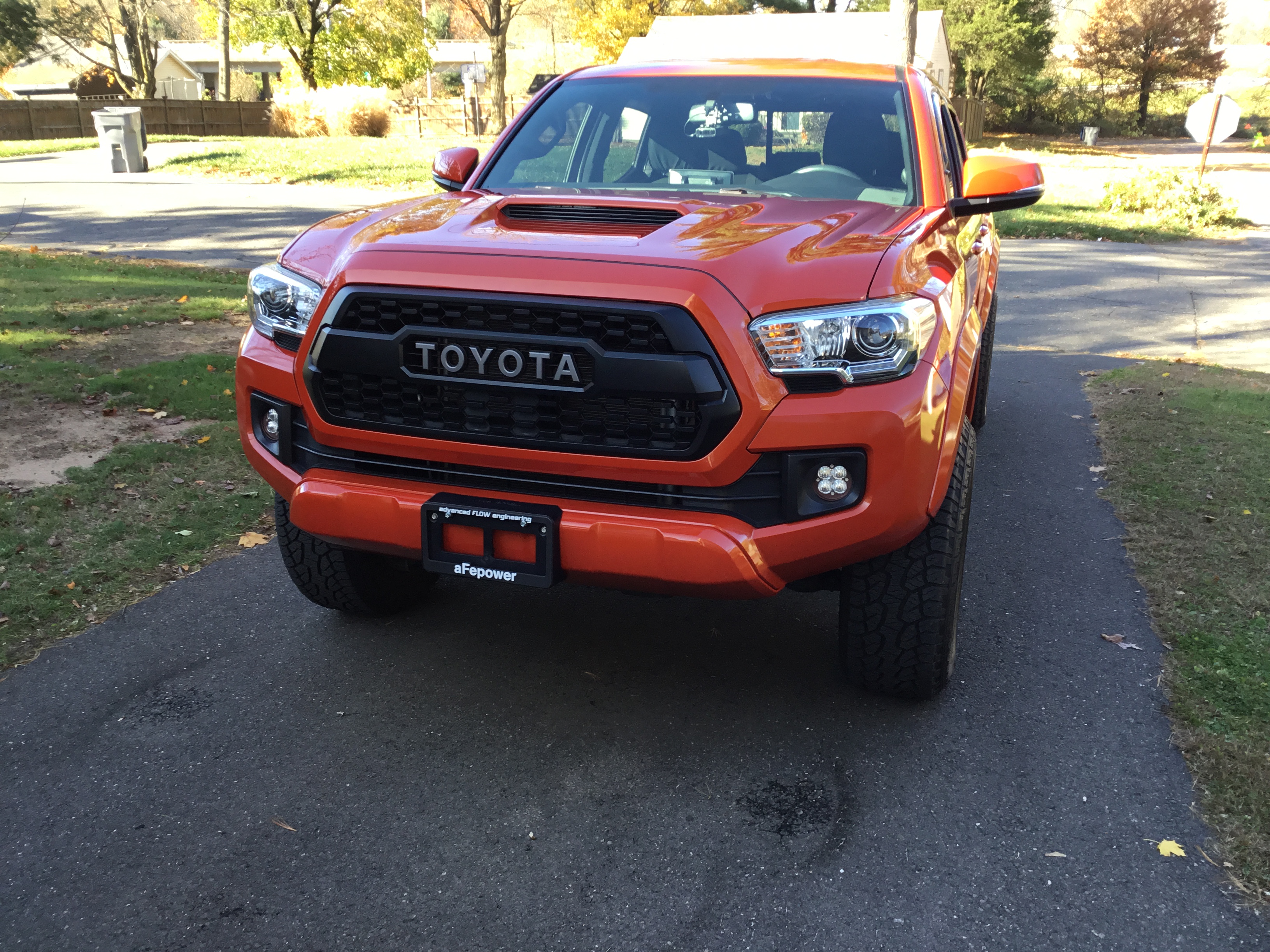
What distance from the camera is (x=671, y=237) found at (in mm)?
2924

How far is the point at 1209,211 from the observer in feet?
56.0

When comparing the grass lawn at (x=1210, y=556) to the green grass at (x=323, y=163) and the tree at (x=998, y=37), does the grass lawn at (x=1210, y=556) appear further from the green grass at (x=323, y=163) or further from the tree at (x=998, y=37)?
the tree at (x=998, y=37)

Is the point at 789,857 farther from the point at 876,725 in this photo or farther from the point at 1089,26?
the point at 1089,26

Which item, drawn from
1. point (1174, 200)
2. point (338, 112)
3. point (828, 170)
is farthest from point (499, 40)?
point (828, 170)

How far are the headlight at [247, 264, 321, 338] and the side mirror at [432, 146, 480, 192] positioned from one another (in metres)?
1.19

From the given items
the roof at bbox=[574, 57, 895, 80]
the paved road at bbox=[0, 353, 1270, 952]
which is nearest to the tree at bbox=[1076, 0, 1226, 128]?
the roof at bbox=[574, 57, 895, 80]

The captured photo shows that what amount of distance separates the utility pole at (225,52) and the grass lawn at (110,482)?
36.9 metres

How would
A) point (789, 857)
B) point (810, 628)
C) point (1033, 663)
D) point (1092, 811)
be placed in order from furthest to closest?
point (810, 628) → point (1033, 663) → point (1092, 811) → point (789, 857)

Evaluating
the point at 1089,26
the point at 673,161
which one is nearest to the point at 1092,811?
the point at 673,161

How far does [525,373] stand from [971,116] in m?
43.5

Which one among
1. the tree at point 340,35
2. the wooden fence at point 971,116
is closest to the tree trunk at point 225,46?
the tree at point 340,35

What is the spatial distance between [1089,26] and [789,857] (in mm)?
61494

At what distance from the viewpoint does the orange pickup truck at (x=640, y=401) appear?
2.69m

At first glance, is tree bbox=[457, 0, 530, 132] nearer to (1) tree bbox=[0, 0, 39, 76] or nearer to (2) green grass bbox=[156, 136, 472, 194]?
(2) green grass bbox=[156, 136, 472, 194]
